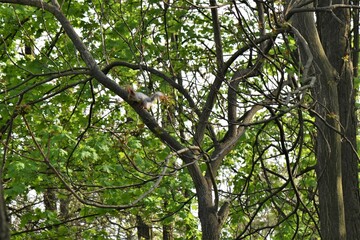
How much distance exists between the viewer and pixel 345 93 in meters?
8.34

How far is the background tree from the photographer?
271 inches

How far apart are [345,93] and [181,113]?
2.19 meters

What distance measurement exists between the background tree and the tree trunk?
0.02 m

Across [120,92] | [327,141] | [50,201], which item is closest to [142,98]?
[120,92]

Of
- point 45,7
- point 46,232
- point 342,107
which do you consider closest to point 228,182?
point 46,232

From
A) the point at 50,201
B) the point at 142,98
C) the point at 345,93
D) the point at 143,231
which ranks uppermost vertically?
the point at 50,201

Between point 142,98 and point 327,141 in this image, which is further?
point 327,141

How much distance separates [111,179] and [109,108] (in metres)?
1.59

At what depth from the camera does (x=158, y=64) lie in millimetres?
12602

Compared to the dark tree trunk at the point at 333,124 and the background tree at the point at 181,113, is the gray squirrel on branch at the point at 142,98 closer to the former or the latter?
the background tree at the point at 181,113

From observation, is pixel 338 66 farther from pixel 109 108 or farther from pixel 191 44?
pixel 109 108

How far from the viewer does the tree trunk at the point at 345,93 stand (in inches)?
319

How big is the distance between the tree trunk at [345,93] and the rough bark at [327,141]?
0.40m

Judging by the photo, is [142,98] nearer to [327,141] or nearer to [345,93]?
[327,141]
